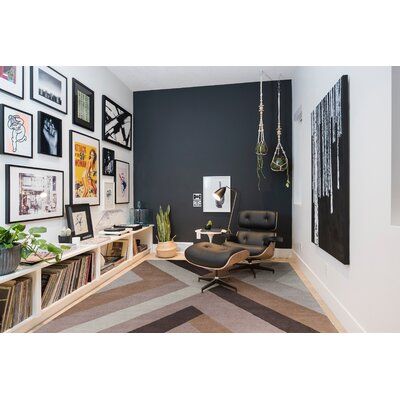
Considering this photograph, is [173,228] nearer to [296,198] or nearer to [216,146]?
[216,146]

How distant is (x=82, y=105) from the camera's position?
3.10m

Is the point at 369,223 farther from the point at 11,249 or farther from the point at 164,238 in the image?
the point at 164,238

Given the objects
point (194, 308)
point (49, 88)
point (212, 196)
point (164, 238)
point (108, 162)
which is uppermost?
point (49, 88)

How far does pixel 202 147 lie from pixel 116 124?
1.56 metres

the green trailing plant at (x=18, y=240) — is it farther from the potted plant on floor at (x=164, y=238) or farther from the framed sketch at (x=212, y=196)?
the framed sketch at (x=212, y=196)

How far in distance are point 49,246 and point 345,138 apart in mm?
2553

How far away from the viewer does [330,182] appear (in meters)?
2.21

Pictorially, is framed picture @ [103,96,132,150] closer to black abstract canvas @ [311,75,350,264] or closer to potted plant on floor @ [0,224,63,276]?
potted plant on floor @ [0,224,63,276]

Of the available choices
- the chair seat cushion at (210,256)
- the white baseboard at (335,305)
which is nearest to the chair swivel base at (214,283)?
the chair seat cushion at (210,256)

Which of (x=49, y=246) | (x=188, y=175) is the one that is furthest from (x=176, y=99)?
(x=49, y=246)

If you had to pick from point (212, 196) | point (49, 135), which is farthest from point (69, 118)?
point (212, 196)

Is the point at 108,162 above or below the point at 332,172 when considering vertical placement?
above
